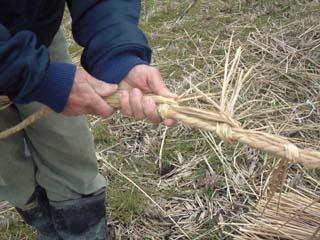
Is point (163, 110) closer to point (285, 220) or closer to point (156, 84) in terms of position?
point (156, 84)

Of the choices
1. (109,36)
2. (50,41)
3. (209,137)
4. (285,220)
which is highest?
(109,36)


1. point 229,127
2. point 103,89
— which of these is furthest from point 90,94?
point 229,127

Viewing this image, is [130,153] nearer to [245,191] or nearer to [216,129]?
[245,191]

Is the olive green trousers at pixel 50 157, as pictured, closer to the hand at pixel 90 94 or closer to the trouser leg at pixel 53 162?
the trouser leg at pixel 53 162

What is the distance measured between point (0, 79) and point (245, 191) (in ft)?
3.64

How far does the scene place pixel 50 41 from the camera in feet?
5.19

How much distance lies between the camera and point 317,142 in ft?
7.18

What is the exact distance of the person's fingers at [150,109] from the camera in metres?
1.16

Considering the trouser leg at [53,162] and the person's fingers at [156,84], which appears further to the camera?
the trouser leg at [53,162]

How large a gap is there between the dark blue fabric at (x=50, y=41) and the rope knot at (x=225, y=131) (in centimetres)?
34

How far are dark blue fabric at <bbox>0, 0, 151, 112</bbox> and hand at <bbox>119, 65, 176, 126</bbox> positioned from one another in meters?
0.03

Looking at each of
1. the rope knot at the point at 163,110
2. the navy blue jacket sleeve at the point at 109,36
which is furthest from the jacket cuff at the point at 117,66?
the rope knot at the point at 163,110

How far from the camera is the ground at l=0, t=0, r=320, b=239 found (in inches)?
81.0

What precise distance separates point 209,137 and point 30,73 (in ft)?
4.04
